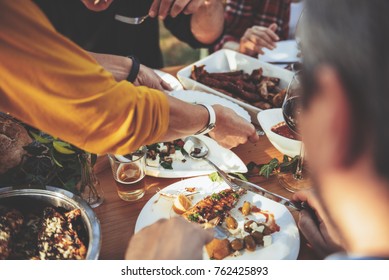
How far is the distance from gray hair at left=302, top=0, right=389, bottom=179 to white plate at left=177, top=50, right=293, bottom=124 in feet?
3.72

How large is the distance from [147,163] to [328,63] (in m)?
0.89

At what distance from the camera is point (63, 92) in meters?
0.76

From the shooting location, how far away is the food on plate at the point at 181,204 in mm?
1099

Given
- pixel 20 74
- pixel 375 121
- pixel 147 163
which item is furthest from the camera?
pixel 147 163

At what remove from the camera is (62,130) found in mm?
807

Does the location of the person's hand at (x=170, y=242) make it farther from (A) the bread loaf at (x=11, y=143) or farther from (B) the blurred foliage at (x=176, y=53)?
(B) the blurred foliage at (x=176, y=53)

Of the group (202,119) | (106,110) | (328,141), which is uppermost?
(328,141)

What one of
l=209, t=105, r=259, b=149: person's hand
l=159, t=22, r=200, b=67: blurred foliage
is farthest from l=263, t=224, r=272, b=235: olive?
l=159, t=22, r=200, b=67: blurred foliage

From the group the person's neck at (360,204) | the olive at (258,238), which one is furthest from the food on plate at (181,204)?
the person's neck at (360,204)

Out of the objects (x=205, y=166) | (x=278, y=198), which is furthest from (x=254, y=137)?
(x=278, y=198)

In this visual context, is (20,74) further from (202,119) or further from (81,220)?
(202,119)

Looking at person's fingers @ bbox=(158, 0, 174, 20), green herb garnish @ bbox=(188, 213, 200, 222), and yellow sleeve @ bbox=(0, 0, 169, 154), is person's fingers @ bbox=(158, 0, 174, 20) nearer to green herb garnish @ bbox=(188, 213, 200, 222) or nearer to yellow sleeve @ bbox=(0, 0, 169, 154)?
yellow sleeve @ bbox=(0, 0, 169, 154)

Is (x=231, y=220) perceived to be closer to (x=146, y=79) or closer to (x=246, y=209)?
(x=246, y=209)
